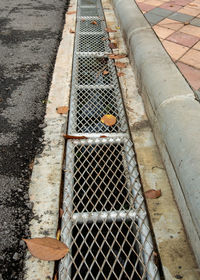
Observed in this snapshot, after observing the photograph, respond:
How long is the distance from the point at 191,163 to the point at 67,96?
4.36 feet

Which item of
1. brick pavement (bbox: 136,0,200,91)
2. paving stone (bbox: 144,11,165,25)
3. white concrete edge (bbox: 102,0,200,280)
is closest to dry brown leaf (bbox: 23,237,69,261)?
white concrete edge (bbox: 102,0,200,280)

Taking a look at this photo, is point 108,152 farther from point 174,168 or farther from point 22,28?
point 22,28

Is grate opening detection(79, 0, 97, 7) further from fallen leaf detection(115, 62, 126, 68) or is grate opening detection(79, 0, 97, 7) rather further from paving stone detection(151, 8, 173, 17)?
fallen leaf detection(115, 62, 126, 68)

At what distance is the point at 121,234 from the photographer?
133 centimetres

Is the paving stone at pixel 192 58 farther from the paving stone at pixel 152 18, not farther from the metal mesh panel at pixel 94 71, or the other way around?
the paving stone at pixel 152 18

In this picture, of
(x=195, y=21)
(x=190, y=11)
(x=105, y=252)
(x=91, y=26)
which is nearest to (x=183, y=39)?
(x=195, y=21)

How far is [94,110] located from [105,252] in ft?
3.84

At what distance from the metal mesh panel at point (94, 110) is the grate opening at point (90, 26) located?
145 centimetres

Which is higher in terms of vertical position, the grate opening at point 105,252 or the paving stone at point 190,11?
the paving stone at point 190,11

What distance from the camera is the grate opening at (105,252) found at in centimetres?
113

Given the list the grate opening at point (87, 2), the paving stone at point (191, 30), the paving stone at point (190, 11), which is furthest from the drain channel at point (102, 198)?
the grate opening at point (87, 2)

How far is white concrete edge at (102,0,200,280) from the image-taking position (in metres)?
1.10

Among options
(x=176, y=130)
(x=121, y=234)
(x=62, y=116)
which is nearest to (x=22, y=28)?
(x=62, y=116)

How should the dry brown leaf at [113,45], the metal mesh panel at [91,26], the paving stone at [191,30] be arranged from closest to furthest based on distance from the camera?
the paving stone at [191,30], the dry brown leaf at [113,45], the metal mesh panel at [91,26]
